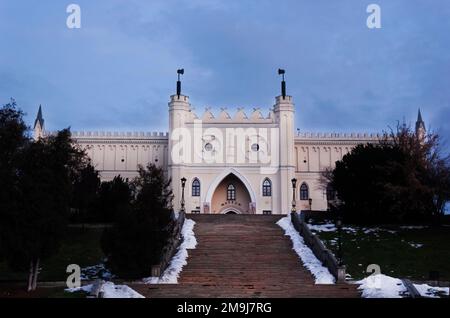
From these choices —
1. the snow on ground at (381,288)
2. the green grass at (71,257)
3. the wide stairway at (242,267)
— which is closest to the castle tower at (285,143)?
the wide stairway at (242,267)

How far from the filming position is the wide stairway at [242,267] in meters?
20.7

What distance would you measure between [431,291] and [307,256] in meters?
8.29

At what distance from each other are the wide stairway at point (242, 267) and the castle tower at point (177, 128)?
1699 centimetres

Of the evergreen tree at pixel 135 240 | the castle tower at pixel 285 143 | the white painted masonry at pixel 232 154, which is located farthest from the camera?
the white painted masonry at pixel 232 154

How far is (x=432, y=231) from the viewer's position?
34.2 m

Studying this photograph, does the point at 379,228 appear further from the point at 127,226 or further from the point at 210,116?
the point at 210,116

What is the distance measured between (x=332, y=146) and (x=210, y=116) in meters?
11.5

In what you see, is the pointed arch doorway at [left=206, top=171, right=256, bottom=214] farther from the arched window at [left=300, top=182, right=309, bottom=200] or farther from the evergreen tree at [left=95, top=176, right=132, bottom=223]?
the evergreen tree at [left=95, top=176, right=132, bottom=223]

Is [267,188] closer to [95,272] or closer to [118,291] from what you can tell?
[95,272]

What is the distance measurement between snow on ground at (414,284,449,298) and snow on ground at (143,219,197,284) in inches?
337

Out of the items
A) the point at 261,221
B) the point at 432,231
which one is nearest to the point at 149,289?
the point at 261,221

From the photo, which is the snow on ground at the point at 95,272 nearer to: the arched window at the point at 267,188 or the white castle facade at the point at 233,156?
the white castle facade at the point at 233,156

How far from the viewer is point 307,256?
27188 mm

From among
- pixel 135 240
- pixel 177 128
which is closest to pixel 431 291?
pixel 135 240
